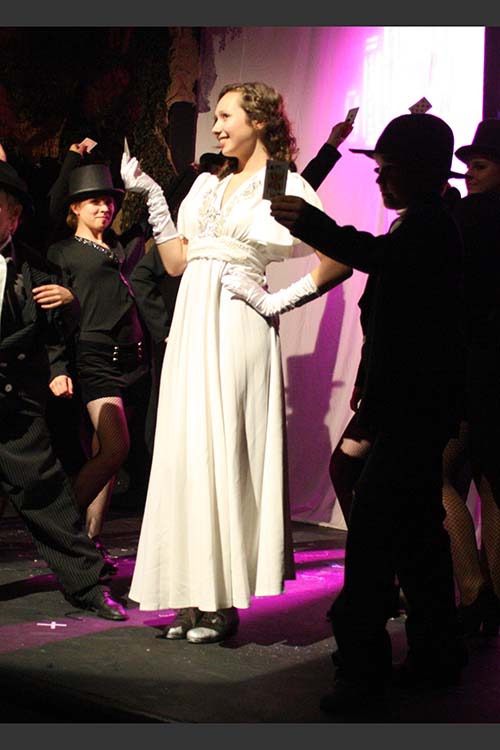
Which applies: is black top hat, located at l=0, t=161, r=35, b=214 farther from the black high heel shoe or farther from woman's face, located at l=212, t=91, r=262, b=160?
the black high heel shoe

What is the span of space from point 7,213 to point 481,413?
202cm

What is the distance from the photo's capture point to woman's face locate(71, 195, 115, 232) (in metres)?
5.45

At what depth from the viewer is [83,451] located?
223 inches

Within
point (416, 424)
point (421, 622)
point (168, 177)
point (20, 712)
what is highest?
point (168, 177)

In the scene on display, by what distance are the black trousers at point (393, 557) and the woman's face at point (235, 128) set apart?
1.24m

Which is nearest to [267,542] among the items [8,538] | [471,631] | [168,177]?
[471,631]

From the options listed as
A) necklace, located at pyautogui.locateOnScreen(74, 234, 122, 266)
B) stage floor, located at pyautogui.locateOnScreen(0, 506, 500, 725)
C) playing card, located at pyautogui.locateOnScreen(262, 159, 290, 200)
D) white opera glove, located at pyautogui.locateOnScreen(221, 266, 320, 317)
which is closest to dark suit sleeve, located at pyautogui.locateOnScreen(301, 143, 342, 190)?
white opera glove, located at pyautogui.locateOnScreen(221, 266, 320, 317)

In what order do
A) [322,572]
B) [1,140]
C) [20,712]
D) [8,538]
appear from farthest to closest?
[1,140] → [8,538] → [322,572] → [20,712]

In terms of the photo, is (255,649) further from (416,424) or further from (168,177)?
(168,177)

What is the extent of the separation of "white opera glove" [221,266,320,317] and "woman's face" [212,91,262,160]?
0.46 metres

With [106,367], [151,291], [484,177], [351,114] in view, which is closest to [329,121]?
[151,291]

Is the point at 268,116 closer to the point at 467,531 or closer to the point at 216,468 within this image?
the point at 216,468

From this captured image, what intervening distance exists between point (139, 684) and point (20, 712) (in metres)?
0.36

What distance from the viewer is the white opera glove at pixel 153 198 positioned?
416 centimetres
